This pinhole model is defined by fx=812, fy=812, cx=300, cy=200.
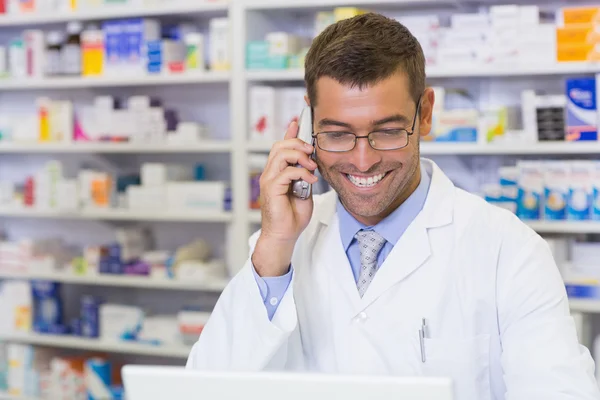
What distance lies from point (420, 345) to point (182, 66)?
2.34 metres

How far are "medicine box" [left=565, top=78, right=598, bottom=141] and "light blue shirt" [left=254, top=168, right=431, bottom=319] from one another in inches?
58.9

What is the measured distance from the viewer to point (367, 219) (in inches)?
70.4

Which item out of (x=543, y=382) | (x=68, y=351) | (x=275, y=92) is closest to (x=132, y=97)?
(x=275, y=92)

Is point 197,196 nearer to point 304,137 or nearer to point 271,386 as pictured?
point 304,137

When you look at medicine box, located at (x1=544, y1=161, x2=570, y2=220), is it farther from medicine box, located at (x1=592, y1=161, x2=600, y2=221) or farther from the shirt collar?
the shirt collar

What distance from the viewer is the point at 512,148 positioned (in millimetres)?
3150

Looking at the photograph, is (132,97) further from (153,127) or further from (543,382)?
(543,382)

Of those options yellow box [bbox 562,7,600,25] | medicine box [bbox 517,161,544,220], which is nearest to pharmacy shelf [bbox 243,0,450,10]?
yellow box [bbox 562,7,600,25]

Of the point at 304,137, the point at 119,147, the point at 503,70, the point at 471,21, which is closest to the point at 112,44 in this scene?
the point at 119,147

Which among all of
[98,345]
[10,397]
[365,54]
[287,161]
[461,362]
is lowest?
[10,397]

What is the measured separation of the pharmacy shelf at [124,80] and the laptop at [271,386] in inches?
106

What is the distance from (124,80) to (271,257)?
2.30 metres

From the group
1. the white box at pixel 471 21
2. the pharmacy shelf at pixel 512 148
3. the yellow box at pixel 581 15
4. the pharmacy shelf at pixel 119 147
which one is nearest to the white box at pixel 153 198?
the pharmacy shelf at pixel 119 147

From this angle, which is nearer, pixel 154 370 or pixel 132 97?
pixel 154 370
